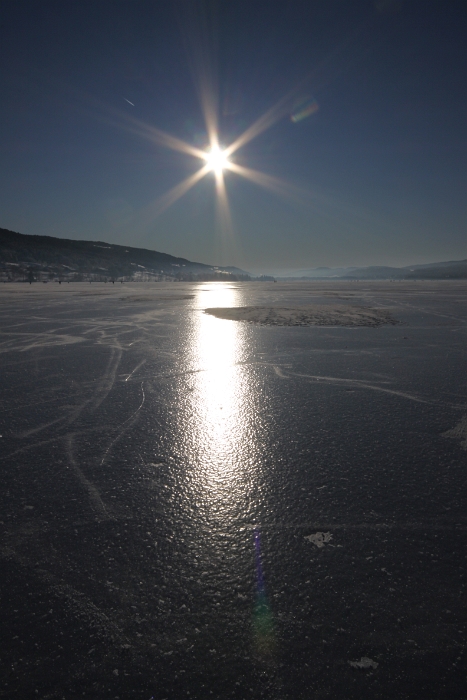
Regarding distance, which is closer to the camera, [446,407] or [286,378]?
[446,407]

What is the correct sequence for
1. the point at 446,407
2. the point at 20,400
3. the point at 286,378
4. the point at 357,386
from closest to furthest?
the point at 446,407
the point at 20,400
the point at 357,386
the point at 286,378

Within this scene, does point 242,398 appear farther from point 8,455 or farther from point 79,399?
point 8,455

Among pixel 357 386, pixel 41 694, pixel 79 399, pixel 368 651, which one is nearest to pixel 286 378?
pixel 357 386

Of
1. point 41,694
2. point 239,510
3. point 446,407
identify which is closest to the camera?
point 41,694

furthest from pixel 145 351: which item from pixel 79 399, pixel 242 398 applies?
pixel 242 398

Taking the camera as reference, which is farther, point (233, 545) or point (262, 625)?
point (233, 545)

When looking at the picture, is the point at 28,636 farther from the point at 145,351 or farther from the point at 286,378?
the point at 145,351
